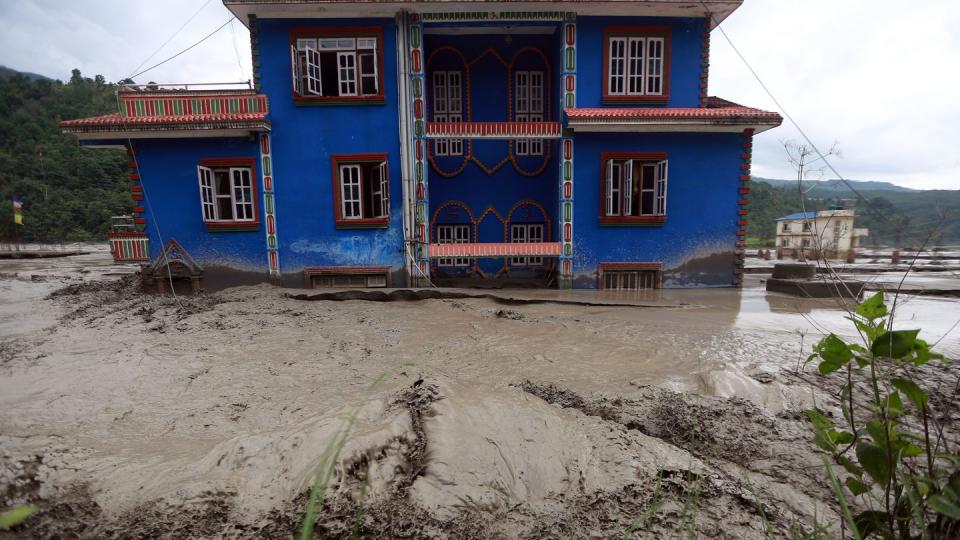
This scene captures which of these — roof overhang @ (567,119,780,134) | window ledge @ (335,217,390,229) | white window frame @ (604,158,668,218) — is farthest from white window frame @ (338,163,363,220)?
white window frame @ (604,158,668,218)

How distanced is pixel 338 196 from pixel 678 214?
886 centimetres

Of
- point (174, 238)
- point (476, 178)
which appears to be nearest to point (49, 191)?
point (174, 238)

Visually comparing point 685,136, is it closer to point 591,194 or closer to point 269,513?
point 591,194

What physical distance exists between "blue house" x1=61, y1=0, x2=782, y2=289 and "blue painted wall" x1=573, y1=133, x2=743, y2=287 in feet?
0.12

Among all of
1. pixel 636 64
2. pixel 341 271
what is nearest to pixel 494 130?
pixel 636 64

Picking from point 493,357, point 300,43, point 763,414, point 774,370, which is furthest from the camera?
A: point 300,43

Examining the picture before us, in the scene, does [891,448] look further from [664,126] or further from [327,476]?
[664,126]

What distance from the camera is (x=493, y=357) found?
5098 mm

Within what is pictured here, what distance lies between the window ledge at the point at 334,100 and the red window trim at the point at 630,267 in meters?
7.08

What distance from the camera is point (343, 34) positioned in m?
10.2

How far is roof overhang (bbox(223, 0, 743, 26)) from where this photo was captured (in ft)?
31.7

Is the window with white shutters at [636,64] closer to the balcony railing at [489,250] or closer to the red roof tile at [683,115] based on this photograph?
the red roof tile at [683,115]

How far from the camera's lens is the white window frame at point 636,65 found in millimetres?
10789

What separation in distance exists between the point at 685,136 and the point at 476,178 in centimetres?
574
